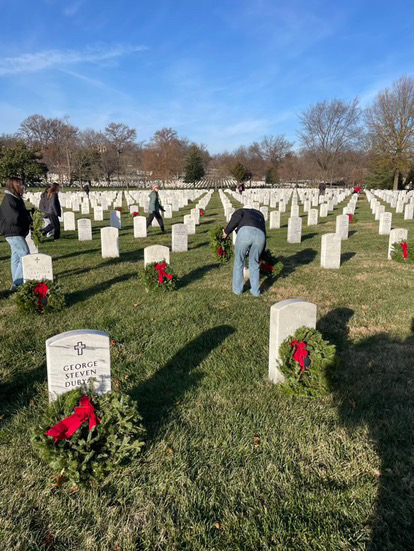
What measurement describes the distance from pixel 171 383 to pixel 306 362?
58.8 inches

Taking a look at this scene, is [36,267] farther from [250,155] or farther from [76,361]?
[250,155]

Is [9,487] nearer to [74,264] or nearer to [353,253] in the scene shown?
[74,264]

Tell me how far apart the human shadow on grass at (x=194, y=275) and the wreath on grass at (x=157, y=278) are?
57 cm

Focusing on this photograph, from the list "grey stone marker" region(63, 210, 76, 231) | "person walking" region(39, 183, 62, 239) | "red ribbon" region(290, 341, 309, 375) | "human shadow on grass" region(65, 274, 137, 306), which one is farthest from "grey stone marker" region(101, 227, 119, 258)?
"red ribbon" region(290, 341, 309, 375)

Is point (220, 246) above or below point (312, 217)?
below

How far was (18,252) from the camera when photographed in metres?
7.70

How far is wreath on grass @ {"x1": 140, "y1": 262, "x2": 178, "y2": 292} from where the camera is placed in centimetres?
764

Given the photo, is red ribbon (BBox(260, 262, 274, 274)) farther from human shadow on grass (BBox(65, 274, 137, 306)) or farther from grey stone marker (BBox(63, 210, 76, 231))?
grey stone marker (BBox(63, 210, 76, 231))

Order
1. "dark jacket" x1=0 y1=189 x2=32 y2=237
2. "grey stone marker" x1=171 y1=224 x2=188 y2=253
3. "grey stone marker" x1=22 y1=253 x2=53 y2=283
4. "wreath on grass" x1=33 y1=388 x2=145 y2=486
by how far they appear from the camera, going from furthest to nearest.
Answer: "grey stone marker" x1=171 y1=224 x2=188 y2=253
"dark jacket" x1=0 y1=189 x2=32 y2=237
"grey stone marker" x1=22 y1=253 x2=53 y2=283
"wreath on grass" x1=33 y1=388 x2=145 y2=486

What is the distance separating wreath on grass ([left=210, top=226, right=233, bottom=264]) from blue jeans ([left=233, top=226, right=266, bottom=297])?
2.60 m

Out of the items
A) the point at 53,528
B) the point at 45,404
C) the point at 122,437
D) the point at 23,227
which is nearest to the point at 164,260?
the point at 23,227

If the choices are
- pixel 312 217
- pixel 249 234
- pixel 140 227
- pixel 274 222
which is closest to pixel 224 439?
pixel 249 234

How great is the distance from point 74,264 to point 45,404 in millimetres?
6724

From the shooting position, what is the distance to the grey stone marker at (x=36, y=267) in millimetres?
7133
